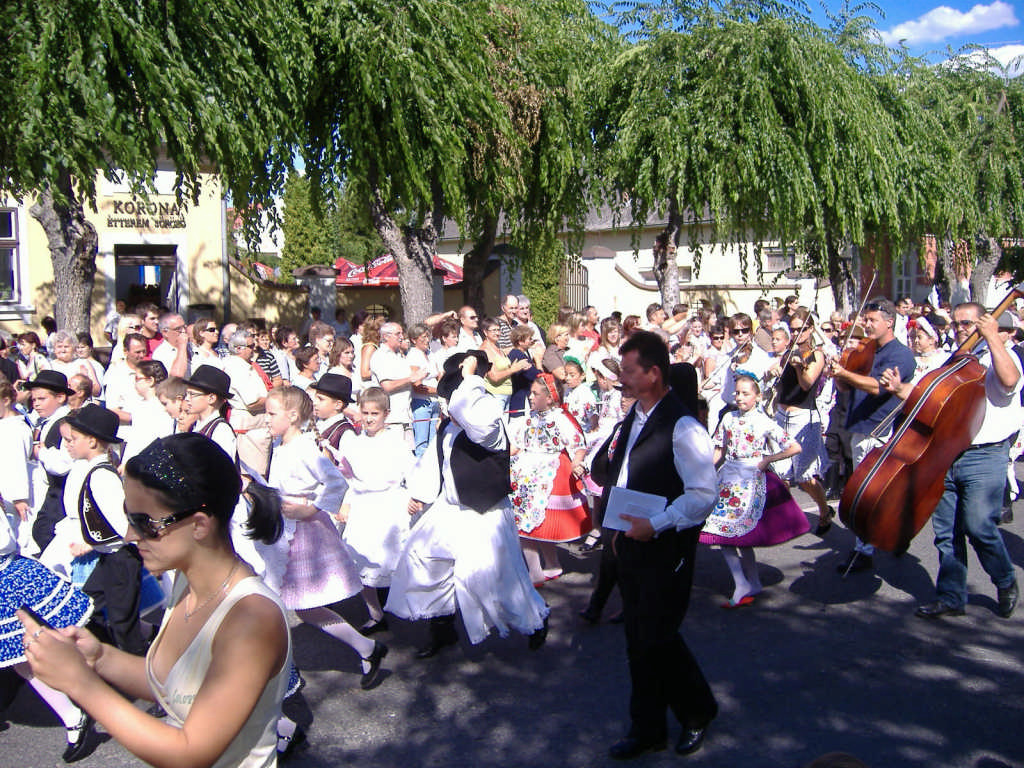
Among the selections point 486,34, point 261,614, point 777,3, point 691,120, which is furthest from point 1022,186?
point 261,614

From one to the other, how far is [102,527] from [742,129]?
479 inches

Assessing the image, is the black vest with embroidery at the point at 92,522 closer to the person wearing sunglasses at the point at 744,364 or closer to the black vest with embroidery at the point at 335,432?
the black vest with embroidery at the point at 335,432

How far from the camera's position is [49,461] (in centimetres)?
554

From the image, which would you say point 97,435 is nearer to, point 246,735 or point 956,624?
point 246,735

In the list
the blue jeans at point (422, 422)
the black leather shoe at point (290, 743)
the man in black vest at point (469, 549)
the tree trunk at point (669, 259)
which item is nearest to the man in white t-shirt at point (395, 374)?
the blue jeans at point (422, 422)

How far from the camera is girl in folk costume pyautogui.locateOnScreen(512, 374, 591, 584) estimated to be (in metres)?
6.33

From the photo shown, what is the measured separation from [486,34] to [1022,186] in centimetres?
→ 1549

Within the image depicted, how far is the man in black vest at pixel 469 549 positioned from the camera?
5.14 meters

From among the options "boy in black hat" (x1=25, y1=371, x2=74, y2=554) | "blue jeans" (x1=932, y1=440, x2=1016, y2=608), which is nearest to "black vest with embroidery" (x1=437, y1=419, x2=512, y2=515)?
"boy in black hat" (x1=25, y1=371, x2=74, y2=554)

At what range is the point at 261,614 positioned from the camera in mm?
2072

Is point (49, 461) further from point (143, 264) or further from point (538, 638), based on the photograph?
point (143, 264)

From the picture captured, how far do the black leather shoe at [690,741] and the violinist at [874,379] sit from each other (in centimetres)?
278

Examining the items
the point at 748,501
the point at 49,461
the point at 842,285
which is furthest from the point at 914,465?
the point at 842,285

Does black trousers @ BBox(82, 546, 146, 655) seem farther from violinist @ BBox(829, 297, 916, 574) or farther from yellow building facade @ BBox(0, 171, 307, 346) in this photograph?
yellow building facade @ BBox(0, 171, 307, 346)
